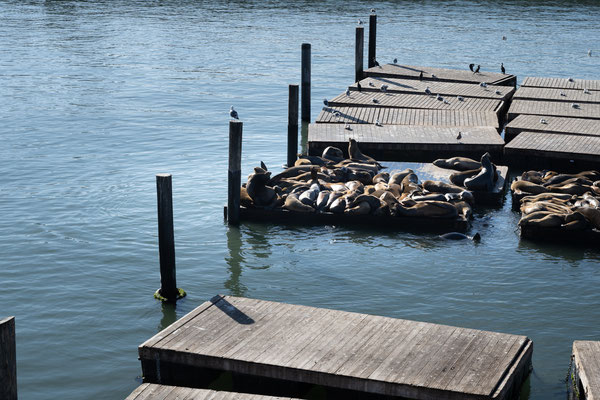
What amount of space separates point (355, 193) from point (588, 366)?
6884mm

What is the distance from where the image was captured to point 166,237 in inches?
402

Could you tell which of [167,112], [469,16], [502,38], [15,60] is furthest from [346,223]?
Result: [469,16]

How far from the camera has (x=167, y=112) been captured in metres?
23.6

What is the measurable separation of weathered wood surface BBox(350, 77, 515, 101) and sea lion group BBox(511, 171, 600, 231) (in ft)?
22.9

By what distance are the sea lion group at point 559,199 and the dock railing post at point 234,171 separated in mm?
4612

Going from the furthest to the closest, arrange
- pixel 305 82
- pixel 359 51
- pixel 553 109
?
1. pixel 359 51
2. pixel 305 82
3. pixel 553 109

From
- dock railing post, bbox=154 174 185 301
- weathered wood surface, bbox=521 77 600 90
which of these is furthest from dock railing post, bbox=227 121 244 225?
weathered wood surface, bbox=521 77 600 90

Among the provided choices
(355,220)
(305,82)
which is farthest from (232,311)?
(305,82)

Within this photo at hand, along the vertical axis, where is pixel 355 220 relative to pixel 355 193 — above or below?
below

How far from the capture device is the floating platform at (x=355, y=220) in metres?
13.3

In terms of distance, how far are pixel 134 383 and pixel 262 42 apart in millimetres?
29904

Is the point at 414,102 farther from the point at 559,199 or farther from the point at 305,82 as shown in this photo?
the point at 559,199

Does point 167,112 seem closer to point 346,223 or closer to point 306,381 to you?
point 346,223

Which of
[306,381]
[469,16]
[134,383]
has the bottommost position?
[134,383]
